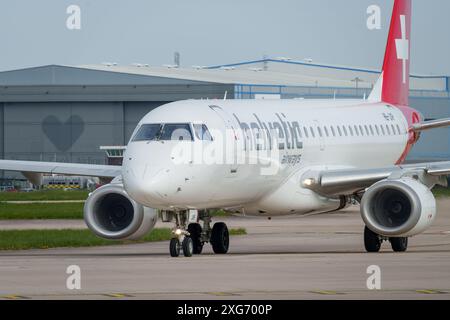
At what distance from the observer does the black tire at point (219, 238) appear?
33125mm

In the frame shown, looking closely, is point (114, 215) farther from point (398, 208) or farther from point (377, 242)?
point (398, 208)

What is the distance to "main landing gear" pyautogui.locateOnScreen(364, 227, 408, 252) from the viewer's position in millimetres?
33438

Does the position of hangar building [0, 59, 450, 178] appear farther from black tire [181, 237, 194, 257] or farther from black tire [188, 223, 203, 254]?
black tire [181, 237, 194, 257]

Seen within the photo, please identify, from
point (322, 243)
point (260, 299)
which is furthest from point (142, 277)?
point (322, 243)

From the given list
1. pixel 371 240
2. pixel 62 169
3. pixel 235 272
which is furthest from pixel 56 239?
pixel 235 272

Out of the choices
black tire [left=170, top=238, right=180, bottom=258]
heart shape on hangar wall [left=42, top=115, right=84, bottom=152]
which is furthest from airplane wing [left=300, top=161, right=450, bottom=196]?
heart shape on hangar wall [left=42, top=115, right=84, bottom=152]

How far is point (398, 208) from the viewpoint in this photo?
32.8 meters

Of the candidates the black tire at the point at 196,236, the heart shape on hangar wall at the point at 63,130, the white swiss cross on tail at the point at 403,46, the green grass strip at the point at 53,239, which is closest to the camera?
the black tire at the point at 196,236

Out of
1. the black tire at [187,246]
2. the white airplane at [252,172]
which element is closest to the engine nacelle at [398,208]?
the white airplane at [252,172]

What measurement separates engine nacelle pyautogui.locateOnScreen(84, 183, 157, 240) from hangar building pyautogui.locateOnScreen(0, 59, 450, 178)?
6128cm

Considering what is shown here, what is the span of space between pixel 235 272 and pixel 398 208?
29.0 feet

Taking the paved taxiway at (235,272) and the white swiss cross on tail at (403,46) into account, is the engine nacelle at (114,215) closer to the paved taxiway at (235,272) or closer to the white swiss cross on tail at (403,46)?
the paved taxiway at (235,272)

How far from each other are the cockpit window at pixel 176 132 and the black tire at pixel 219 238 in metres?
4.09

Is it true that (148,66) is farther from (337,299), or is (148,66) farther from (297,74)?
(337,299)
